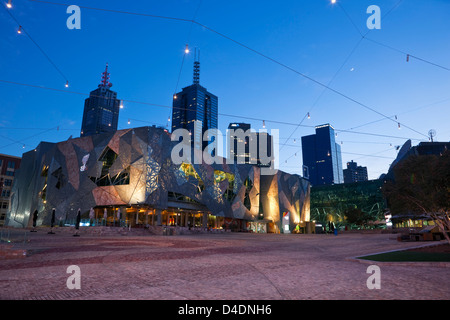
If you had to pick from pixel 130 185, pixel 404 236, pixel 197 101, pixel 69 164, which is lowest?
pixel 404 236

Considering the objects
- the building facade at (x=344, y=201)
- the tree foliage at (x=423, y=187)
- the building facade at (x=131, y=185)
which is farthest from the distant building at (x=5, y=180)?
the building facade at (x=344, y=201)

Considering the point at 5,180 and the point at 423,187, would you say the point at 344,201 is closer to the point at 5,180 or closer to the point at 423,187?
the point at 423,187

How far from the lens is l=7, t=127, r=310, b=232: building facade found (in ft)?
136

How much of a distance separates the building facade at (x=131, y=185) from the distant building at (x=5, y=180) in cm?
2453

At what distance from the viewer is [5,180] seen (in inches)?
3137

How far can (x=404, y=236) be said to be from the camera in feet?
76.8

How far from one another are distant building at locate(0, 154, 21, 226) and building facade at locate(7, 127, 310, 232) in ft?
80.5

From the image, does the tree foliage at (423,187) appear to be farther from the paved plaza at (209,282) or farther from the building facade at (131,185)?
the building facade at (131,185)

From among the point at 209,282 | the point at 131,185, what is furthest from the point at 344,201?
the point at 209,282
